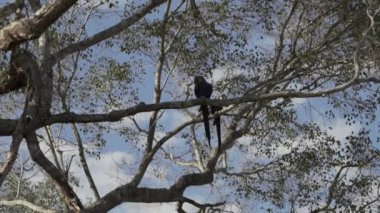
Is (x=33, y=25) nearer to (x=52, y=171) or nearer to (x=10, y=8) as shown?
(x=10, y=8)

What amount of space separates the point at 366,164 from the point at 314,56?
8.67 feet

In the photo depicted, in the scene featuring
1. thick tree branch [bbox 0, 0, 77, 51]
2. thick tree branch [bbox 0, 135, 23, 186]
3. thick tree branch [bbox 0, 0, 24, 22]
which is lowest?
thick tree branch [bbox 0, 135, 23, 186]

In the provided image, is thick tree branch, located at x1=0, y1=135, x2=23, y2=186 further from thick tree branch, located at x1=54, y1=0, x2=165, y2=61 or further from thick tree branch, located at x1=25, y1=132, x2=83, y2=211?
thick tree branch, located at x1=54, y1=0, x2=165, y2=61

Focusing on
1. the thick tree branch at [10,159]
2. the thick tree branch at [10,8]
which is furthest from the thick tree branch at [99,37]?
the thick tree branch at [10,159]

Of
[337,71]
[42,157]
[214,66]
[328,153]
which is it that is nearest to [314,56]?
[337,71]

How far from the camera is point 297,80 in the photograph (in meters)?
9.76

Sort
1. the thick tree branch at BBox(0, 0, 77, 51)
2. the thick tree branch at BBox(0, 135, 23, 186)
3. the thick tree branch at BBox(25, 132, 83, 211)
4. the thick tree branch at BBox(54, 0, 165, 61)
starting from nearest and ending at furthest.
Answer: the thick tree branch at BBox(0, 0, 77, 51), the thick tree branch at BBox(0, 135, 23, 186), the thick tree branch at BBox(25, 132, 83, 211), the thick tree branch at BBox(54, 0, 165, 61)

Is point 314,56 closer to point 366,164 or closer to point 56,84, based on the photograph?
point 366,164

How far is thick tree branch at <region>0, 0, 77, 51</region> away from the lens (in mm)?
5199

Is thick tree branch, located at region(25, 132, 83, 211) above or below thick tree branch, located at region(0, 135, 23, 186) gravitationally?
above

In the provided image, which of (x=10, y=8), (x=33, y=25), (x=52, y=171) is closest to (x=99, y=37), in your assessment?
(x=10, y=8)

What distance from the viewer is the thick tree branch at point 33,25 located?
5.20m

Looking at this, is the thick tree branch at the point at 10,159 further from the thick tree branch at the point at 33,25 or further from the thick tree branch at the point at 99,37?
the thick tree branch at the point at 99,37

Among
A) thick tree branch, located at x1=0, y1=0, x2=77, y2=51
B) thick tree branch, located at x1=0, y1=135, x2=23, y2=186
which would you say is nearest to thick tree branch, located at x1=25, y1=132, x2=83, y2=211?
thick tree branch, located at x1=0, y1=135, x2=23, y2=186
